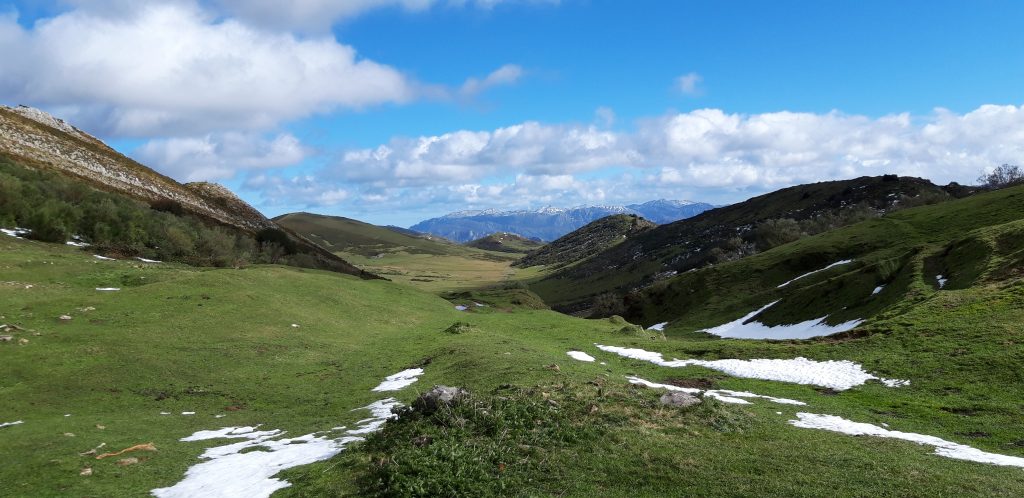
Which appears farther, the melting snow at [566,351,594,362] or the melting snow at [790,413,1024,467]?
the melting snow at [566,351,594,362]

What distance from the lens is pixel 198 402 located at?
85.0ft

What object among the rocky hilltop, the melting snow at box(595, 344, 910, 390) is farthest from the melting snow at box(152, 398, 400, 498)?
the rocky hilltop

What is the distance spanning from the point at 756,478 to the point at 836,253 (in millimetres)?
85421

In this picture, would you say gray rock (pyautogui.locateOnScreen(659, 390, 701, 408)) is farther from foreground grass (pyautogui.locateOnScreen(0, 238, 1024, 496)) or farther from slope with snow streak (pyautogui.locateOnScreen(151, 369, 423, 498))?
slope with snow streak (pyautogui.locateOnScreen(151, 369, 423, 498))

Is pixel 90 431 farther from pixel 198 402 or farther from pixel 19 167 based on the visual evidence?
pixel 19 167

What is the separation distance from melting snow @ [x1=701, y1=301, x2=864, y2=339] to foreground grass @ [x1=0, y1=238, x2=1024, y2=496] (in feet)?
40.1

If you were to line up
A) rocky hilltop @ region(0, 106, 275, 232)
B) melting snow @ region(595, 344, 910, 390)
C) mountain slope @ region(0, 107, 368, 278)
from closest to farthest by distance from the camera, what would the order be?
melting snow @ region(595, 344, 910, 390) → mountain slope @ region(0, 107, 368, 278) → rocky hilltop @ region(0, 106, 275, 232)

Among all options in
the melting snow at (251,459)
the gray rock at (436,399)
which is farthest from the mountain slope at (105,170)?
the gray rock at (436,399)

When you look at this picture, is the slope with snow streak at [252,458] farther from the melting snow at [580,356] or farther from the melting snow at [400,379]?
the melting snow at [580,356]

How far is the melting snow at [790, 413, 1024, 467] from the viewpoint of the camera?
17.4m

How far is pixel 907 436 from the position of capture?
67.3ft

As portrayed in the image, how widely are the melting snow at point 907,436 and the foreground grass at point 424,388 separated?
0.89m

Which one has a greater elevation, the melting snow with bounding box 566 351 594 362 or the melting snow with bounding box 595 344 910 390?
the melting snow with bounding box 566 351 594 362

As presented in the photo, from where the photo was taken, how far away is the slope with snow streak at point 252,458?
610 inches
